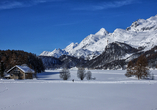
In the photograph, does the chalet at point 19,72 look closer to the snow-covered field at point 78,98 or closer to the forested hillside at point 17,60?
the forested hillside at point 17,60

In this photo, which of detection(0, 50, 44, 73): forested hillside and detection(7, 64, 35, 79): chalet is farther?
detection(0, 50, 44, 73): forested hillside

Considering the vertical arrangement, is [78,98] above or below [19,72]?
below

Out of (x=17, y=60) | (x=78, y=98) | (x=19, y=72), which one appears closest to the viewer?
(x=78, y=98)

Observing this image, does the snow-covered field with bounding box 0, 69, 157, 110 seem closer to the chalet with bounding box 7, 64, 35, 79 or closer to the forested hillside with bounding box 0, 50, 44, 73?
the chalet with bounding box 7, 64, 35, 79

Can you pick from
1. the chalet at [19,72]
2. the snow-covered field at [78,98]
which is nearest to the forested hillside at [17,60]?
the chalet at [19,72]

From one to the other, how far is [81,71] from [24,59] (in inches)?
2793

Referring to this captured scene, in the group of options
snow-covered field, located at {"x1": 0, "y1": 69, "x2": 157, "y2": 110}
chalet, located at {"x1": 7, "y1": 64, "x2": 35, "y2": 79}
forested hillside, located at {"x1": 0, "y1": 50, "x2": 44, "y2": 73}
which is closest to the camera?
snow-covered field, located at {"x1": 0, "y1": 69, "x2": 157, "y2": 110}

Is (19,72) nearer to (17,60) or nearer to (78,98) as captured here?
(17,60)

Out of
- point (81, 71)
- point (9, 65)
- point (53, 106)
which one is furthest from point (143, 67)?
point (9, 65)

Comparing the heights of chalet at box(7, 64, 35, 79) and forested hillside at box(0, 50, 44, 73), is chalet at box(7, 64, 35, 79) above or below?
below

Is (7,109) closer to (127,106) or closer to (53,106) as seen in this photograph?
(53,106)

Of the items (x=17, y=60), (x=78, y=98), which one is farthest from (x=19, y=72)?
(x=78, y=98)

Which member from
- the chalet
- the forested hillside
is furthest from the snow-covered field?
the forested hillside

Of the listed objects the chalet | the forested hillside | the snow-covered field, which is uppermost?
the forested hillside
